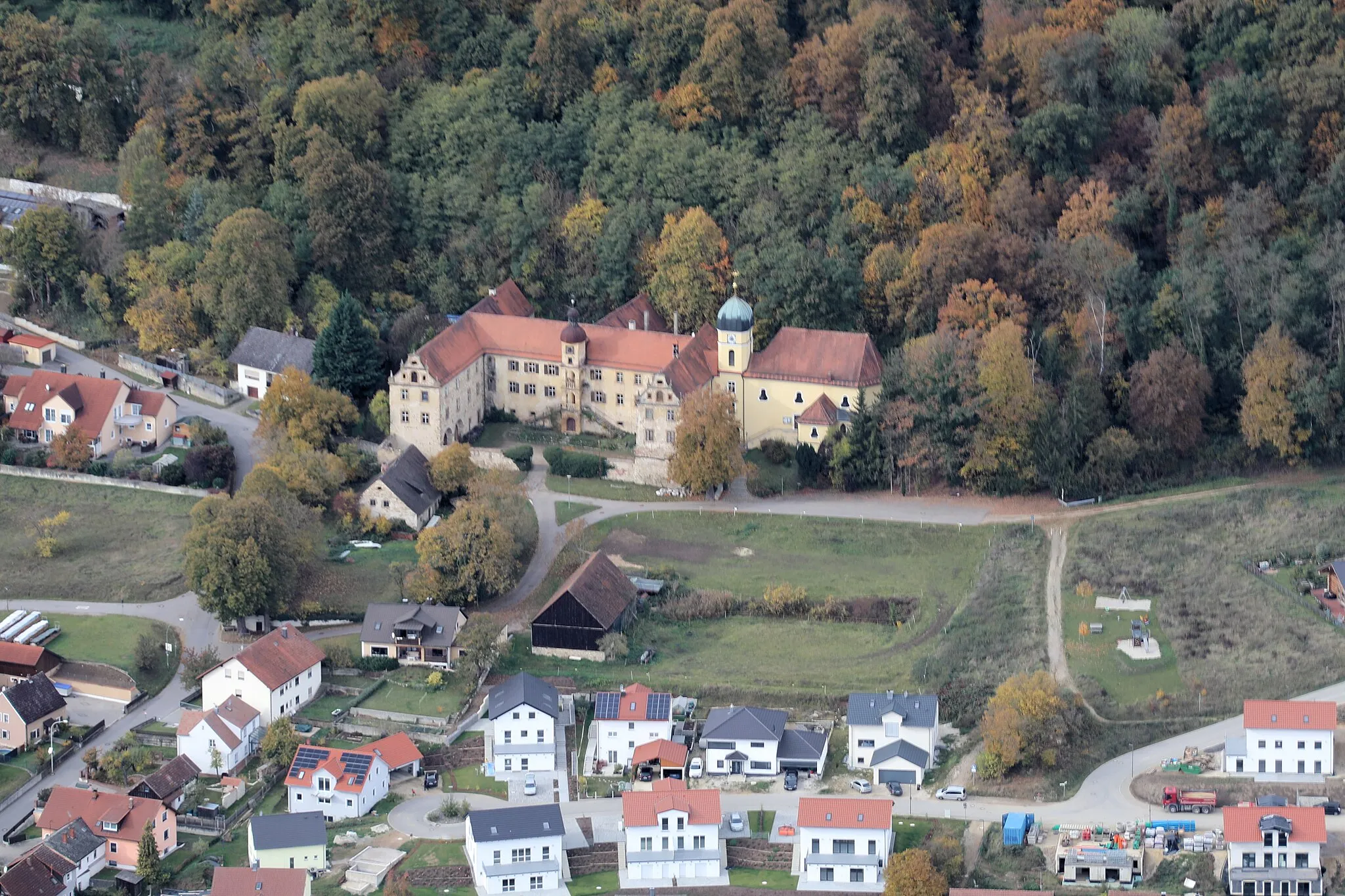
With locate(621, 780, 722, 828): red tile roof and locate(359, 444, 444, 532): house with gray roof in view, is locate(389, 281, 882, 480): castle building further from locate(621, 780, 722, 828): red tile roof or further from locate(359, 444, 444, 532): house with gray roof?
locate(621, 780, 722, 828): red tile roof

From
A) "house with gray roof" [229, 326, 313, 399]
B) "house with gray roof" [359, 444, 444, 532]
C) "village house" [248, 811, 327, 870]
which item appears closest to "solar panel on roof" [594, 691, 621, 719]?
"village house" [248, 811, 327, 870]

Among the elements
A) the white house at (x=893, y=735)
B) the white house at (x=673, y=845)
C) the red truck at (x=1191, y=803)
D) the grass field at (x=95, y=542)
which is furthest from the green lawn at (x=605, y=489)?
the red truck at (x=1191, y=803)

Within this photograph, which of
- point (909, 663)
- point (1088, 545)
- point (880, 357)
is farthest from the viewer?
point (880, 357)

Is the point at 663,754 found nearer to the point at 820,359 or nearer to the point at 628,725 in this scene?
the point at 628,725

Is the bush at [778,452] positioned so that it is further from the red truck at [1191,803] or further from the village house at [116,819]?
the village house at [116,819]

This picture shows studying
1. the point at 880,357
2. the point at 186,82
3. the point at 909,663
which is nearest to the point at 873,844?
the point at 909,663

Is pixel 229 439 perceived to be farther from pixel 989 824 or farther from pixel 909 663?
pixel 989 824
